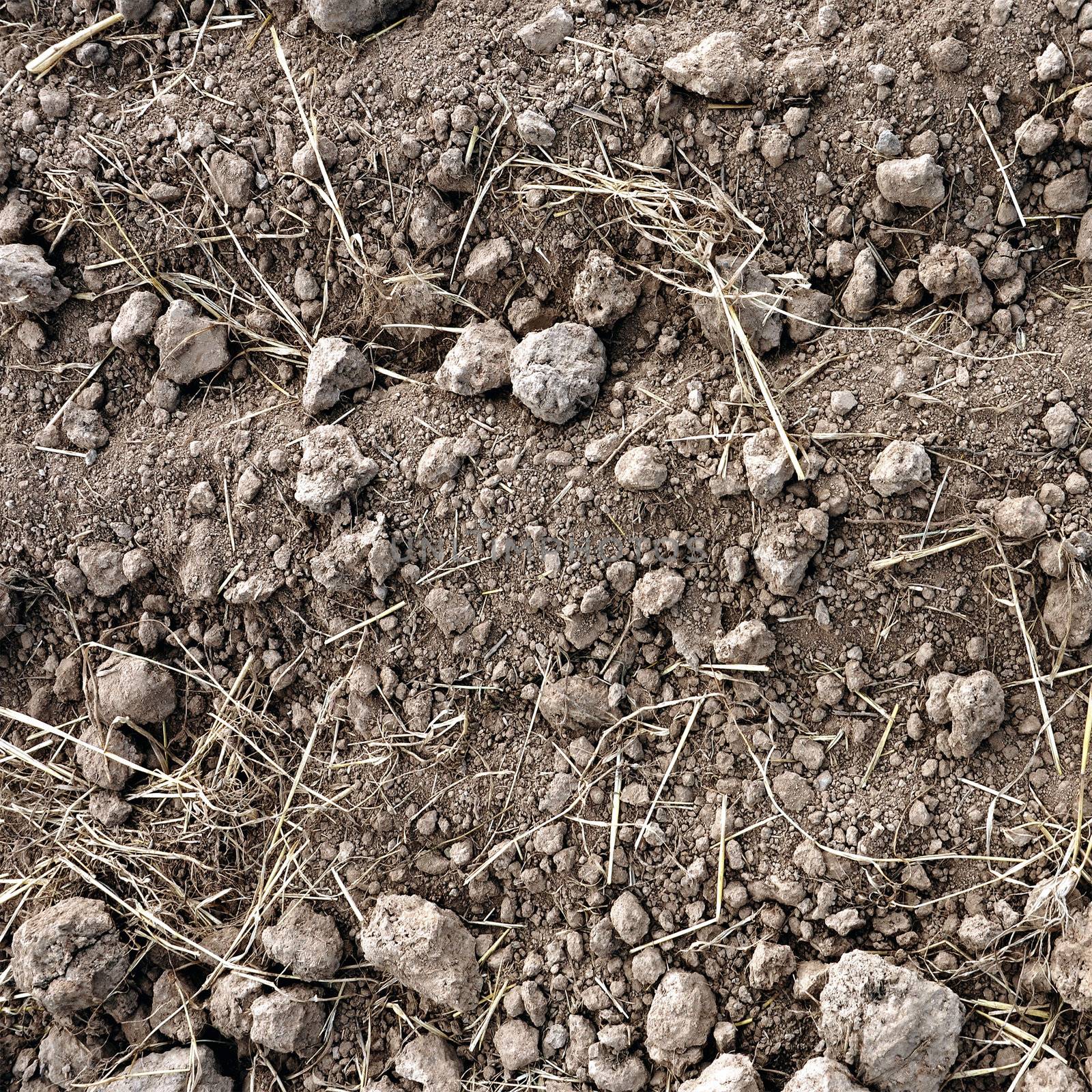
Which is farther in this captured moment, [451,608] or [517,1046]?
[451,608]

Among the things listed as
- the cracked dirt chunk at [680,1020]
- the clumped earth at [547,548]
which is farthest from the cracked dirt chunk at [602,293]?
the cracked dirt chunk at [680,1020]

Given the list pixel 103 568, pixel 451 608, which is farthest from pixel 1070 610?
pixel 103 568

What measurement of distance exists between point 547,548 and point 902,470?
0.80 m

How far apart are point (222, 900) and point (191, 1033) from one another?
0.30 metres

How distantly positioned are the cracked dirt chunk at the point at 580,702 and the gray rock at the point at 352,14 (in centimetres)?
176

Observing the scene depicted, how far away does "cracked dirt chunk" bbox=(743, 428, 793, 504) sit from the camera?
210 cm

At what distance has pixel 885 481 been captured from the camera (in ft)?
6.75

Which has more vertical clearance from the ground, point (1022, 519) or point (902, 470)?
point (902, 470)

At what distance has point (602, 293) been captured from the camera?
7.48 ft

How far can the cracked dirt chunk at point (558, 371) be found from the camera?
2.22m

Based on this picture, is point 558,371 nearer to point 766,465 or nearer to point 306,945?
point 766,465

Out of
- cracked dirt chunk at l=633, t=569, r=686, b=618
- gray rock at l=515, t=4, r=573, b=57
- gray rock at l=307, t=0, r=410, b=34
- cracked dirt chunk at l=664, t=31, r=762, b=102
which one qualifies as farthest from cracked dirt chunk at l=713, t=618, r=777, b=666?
gray rock at l=307, t=0, r=410, b=34

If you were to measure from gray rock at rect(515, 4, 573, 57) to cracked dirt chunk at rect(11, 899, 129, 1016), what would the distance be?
241cm

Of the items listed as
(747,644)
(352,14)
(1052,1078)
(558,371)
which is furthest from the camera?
(352,14)
